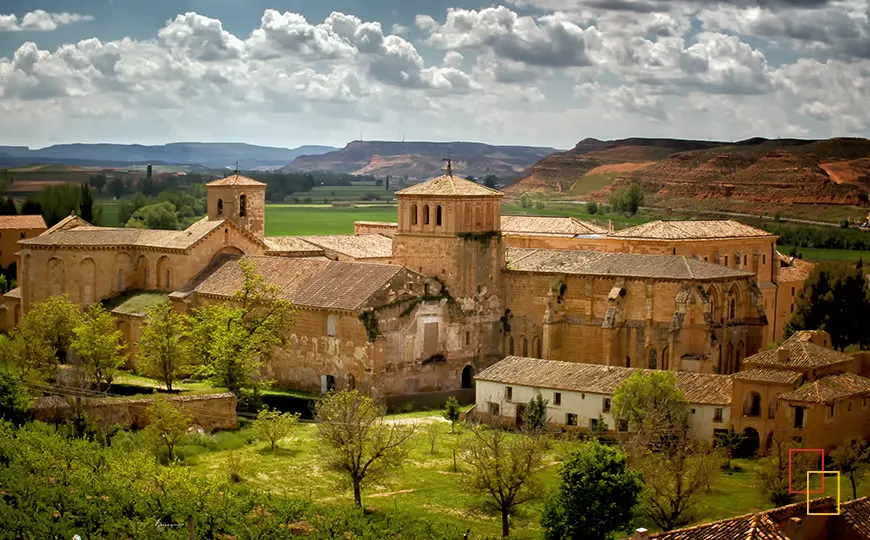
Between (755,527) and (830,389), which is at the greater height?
(755,527)

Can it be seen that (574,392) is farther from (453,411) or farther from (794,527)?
(794,527)

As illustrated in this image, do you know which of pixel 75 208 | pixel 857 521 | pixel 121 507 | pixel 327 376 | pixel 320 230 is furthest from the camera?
pixel 320 230

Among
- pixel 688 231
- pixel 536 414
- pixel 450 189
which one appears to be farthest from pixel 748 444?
pixel 688 231

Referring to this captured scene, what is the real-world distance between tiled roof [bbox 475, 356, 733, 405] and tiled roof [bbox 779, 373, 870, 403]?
8.97 feet

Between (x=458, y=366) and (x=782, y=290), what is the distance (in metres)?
22.6

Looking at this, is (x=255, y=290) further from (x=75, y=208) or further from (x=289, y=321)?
(x=75, y=208)

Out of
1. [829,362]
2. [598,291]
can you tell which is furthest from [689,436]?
[598,291]

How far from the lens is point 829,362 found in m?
47.6

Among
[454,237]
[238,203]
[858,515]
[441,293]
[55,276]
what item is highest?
[238,203]

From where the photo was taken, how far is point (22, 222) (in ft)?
291

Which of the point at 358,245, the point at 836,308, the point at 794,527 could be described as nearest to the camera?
the point at 794,527

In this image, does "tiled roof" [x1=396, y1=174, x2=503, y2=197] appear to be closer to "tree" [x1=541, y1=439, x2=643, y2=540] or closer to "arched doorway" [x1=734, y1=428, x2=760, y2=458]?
"arched doorway" [x1=734, y1=428, x2=760, y2=458]

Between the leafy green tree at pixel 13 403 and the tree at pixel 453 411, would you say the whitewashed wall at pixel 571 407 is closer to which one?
the tree at pixel 453 411

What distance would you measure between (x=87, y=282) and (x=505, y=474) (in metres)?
31.2
